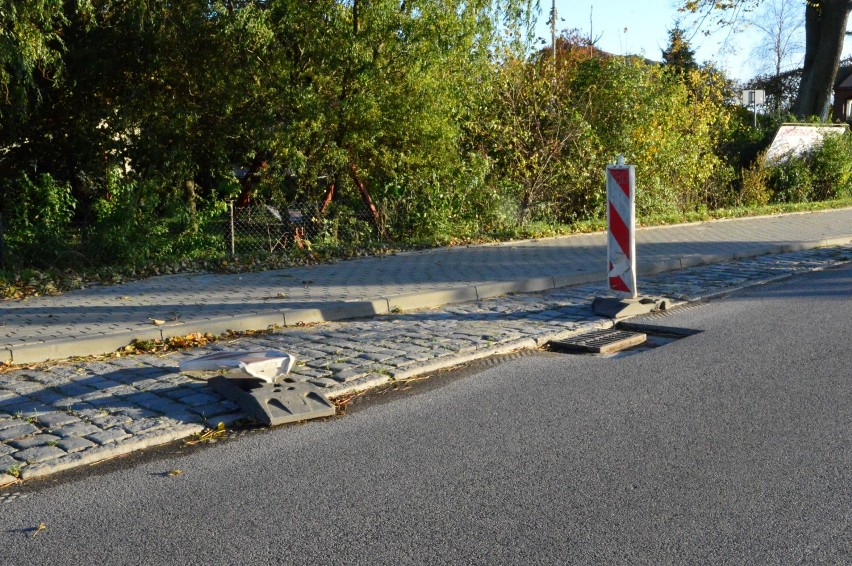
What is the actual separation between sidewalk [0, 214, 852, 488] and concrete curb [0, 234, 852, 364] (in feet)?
0.57

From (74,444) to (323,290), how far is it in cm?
546

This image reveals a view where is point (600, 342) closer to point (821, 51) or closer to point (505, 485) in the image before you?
point (505, 485)

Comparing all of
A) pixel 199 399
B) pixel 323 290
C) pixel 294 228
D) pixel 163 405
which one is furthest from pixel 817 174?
pixel 163 405

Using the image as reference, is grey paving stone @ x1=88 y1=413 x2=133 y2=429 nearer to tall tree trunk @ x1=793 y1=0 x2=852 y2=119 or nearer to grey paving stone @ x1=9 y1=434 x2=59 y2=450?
grey paving stone @ x1=9 y1=434 x2=59 y2=450

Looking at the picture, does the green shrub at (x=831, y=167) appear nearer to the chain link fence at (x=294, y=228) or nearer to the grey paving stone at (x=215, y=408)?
the chain link fence at (x=294, y=228)

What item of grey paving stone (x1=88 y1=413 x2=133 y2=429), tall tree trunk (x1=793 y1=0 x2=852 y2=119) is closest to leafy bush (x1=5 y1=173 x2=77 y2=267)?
grey paving stone (x1=88 y1=413 x2=133 y2=429)

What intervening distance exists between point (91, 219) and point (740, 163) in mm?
18420

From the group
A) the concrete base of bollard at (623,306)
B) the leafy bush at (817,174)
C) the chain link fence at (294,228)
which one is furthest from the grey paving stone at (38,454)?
the leafy bush at (817,174)

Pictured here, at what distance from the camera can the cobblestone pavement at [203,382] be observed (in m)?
5.34

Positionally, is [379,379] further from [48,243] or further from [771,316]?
[48,243]

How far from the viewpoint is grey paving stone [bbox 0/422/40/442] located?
534 cm

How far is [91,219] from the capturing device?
13.3m

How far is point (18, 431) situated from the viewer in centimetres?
545

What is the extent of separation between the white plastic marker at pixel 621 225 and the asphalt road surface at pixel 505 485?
8.83ft
